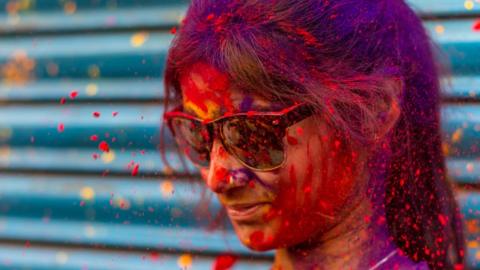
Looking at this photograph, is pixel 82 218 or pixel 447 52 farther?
pixel 82 218

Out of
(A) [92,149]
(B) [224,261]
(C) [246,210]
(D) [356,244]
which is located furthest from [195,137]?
(A) [92,149]

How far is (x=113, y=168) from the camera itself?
3734mm

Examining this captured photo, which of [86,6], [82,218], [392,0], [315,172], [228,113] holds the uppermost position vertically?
[86,6]

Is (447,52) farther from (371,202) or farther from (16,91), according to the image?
(16,91)

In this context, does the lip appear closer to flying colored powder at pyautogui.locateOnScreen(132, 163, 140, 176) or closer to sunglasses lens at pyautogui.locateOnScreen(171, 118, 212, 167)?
sunglasses lens at pyautogui.locateOnScreen(171, 118, 212, 167)

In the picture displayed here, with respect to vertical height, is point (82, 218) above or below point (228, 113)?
below

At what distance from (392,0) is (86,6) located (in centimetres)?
191

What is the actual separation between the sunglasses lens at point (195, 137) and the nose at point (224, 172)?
0.24 feet

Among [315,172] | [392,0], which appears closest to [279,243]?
[315,172]

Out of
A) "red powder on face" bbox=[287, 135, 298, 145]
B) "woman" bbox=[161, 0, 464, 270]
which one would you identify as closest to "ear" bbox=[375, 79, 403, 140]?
"woman" bbox=[161, 0, 464, 270]

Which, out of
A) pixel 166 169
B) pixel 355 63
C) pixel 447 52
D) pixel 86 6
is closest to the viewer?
pixel 355 63

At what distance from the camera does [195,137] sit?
2.35 m

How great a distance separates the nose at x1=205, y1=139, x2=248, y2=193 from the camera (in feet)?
7.23

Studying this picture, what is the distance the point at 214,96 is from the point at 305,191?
0.38 meters
